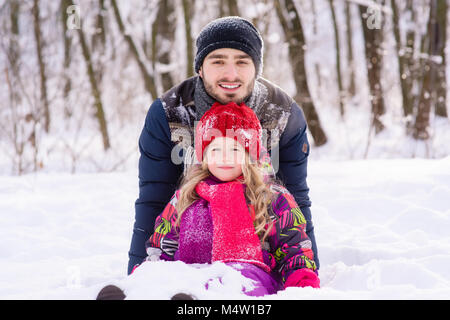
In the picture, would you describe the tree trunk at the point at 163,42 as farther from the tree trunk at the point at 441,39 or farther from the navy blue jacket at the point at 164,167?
the navy blue jacket at the point at 164,167

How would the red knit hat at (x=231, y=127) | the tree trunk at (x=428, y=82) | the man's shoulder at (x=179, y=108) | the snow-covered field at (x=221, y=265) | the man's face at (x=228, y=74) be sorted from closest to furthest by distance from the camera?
the snow-covered field at (x=221, y=265)
the red knit hat at (x=231, y=127)
the man's face at (x=228, y=74)
the man's shoulder at (x=179, y=108)
the tree trunk at (x=428, y=82)

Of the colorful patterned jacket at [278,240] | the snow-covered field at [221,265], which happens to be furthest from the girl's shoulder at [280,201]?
the snow-covered field at [221,265]

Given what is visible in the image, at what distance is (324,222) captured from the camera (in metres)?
3.22

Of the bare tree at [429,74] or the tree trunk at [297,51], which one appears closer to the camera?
the bare tree at [429,74]

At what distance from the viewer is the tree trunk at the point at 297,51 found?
6.88 metres

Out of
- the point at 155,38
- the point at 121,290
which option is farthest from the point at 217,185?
the point at 155,38

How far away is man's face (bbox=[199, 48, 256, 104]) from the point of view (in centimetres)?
212

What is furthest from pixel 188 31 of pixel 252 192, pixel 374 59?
pixel 252 192

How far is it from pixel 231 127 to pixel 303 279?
28.0 inches

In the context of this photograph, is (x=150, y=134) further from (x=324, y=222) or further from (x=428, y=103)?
(x=428, y=103)

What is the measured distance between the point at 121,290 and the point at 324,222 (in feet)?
6.71

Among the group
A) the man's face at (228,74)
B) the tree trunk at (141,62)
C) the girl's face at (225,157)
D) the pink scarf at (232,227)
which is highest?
the tree trunk at (141,62)

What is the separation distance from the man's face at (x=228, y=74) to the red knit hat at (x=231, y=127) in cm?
15

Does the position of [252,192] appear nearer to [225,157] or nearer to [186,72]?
[225,157]
